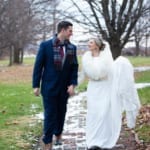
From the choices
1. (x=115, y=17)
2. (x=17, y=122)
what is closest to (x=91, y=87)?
(x=17, y=122)

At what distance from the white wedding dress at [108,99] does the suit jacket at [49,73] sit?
1.32ft

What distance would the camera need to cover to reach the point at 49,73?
8.81 m

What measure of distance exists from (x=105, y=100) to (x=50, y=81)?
96 cm

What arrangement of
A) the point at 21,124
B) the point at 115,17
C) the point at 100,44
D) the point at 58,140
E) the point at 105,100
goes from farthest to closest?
the point at 115,17
the point at 21,124
the point at 58,140
the point at 100,44
the point at 105,100

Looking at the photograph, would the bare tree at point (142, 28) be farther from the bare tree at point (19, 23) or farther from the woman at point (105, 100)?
the woman at point (105, 100)

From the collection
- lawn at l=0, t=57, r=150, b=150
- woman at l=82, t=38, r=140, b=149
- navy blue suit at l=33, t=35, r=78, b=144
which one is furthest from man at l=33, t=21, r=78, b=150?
lawn at l=0, t=57, r=150, b=150

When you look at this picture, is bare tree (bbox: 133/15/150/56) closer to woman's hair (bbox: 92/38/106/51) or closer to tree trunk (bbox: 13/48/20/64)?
woman's hair (bbox: 92/38/106/51)

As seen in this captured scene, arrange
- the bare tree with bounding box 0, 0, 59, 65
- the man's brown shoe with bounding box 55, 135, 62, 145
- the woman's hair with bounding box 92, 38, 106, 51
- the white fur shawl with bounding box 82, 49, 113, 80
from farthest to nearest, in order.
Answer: the bare tree with bounding box 0, 0, 59, 65
the man's brown shoe with bounding box 55, 135, 62, 145
the woman's hair with bounding box 92, 38, 106, 51
the white fur shawl with bounding box 82, 49, 113, 80

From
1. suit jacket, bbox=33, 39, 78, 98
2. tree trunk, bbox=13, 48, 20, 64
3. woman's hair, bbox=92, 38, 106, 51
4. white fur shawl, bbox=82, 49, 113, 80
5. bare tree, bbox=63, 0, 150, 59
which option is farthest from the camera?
tree trunk, bbox=13, 48, 20, 64

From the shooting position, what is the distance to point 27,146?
9.29m

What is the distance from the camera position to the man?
8.80 metres

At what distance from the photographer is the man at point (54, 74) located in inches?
346

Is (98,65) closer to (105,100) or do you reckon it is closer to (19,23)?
(105,100)

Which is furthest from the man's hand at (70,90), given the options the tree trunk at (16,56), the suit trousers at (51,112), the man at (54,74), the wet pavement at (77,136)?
the tree trunk at (16,56)
